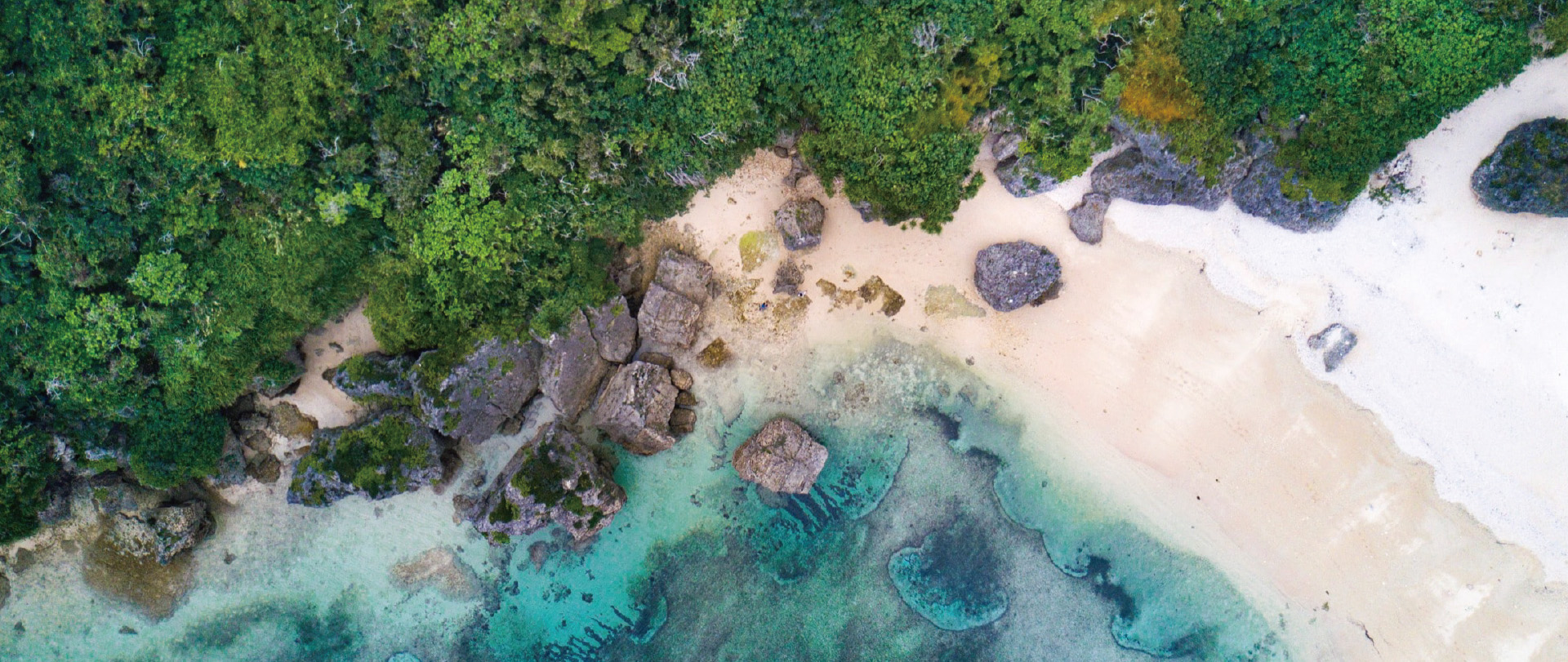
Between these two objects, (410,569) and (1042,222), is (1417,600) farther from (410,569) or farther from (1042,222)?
(410,569)

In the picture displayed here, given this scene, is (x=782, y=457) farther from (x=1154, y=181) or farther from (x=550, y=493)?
(x=1154, y=181)

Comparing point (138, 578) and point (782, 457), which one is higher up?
point (782, 457)

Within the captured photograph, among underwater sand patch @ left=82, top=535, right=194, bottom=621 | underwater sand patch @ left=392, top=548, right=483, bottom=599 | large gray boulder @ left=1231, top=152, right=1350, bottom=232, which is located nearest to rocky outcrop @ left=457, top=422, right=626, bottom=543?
underwater sand patch @ left=392, top=548, right=483, bottom=599

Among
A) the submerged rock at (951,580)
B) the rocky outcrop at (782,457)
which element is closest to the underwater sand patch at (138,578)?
the rocky outcrop at (782,457)

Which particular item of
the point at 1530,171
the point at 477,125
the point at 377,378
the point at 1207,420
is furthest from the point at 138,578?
the point at 1530,171

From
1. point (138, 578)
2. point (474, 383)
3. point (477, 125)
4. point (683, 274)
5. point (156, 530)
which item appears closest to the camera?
point (477, 125)

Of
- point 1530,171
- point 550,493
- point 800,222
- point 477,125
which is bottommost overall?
point 550,493

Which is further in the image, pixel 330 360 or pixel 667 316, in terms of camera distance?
pixel 330 360

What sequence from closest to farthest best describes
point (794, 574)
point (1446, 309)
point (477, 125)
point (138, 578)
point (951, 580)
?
point (477, 125)
point (1446, 309)
point (138, 578)
point (951, 580)
point (794, 574)
